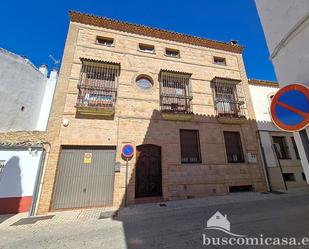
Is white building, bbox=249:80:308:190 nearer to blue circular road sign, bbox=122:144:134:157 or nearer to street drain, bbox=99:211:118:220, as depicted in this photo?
blue circular road sign, bbox=122:144:134:157

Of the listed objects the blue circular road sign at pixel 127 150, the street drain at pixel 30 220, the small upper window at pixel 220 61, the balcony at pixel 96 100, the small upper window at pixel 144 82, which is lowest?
the street drain at pixel 30 220

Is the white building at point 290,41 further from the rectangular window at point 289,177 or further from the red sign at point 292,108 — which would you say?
the rectangular window at point 289,177

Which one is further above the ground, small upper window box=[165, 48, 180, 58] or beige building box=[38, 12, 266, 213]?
small upper window box=[165, 48, 180, 58]

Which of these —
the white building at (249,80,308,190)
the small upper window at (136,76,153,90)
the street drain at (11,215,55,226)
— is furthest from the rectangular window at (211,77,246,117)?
the street drain at (11,215,55,226)

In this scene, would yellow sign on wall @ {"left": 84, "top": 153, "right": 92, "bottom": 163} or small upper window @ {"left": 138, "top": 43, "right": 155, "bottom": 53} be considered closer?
yellow sign on wall @ {"left": 84, "top": 153, "right": 92, "bottom": 163}

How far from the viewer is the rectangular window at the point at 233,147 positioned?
9.03 meters

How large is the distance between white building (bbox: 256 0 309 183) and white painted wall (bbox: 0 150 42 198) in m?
8.40

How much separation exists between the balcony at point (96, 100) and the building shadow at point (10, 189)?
11.2ft

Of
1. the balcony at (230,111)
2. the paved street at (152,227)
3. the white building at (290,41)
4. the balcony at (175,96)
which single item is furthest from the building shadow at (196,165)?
the white building at (290,41)

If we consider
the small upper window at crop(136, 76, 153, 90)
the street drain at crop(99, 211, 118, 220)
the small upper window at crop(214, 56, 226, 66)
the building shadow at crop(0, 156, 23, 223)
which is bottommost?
the street drain at crop(99, 211, 118, 220)

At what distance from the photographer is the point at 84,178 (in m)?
6.95

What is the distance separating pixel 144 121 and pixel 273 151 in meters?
8.26

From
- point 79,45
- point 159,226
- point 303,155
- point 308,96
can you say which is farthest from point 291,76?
point 79,45

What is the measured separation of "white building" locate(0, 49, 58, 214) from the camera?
6.24 meters
